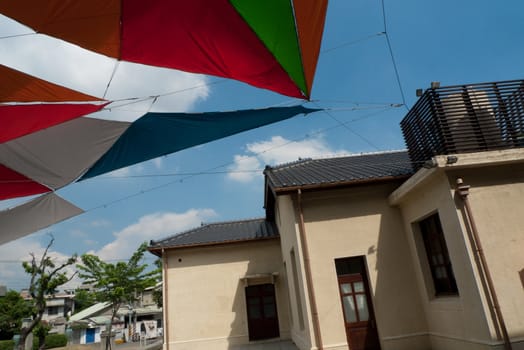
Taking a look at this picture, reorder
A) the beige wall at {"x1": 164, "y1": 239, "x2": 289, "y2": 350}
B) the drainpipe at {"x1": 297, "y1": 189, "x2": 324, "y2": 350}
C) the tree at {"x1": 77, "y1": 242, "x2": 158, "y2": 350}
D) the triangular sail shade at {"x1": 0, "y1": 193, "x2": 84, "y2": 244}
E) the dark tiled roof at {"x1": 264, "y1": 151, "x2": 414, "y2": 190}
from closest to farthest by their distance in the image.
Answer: the triangular sail shade at {"x1": 0, "y1": 193, "x2": 84, "y2": 244} < the drainpipe at {"x1": 297, "y1": 189, "x2": 324, "y2": 350} < the dark tiled roof at {"x1": 264, "y1": 151, "x2": 414, "y2": 190} < the beige wall at {"x1": 164, "y1": 239, "x2": 289, "y2": 350} < the tree at {"x1": 77, "y1": 242, "x2": 158, "y2": 350}

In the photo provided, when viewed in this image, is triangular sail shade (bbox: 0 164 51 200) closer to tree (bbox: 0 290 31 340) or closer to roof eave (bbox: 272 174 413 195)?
roof eave (bbox: 272 174 413 195)

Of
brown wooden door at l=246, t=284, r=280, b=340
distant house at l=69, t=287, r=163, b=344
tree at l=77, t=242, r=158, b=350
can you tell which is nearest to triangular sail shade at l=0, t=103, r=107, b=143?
brown wooden door at l=246, t=284, r=280, b=340

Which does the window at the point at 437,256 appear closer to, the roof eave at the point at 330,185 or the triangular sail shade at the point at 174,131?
the roof eave at the point at 330,185

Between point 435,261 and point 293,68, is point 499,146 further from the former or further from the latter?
point 293,68

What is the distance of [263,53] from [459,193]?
4.02m

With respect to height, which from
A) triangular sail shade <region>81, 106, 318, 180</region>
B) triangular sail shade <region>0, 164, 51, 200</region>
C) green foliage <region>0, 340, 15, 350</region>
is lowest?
green foliage <region>0, 340, 15, 350</region>

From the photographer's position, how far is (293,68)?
353cm

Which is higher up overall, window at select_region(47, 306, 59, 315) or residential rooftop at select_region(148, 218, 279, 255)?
residential rooftop at select_region(148, 218, 279, 255)

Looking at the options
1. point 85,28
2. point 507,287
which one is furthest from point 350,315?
point 85,28

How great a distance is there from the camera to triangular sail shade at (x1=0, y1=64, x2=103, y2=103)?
11.2 feet

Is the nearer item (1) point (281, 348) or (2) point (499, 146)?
(2) point (499, 146)

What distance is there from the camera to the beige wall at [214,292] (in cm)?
1072

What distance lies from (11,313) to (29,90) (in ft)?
90.8

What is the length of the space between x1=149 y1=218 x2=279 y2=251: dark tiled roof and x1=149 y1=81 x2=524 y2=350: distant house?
9.66 feet
